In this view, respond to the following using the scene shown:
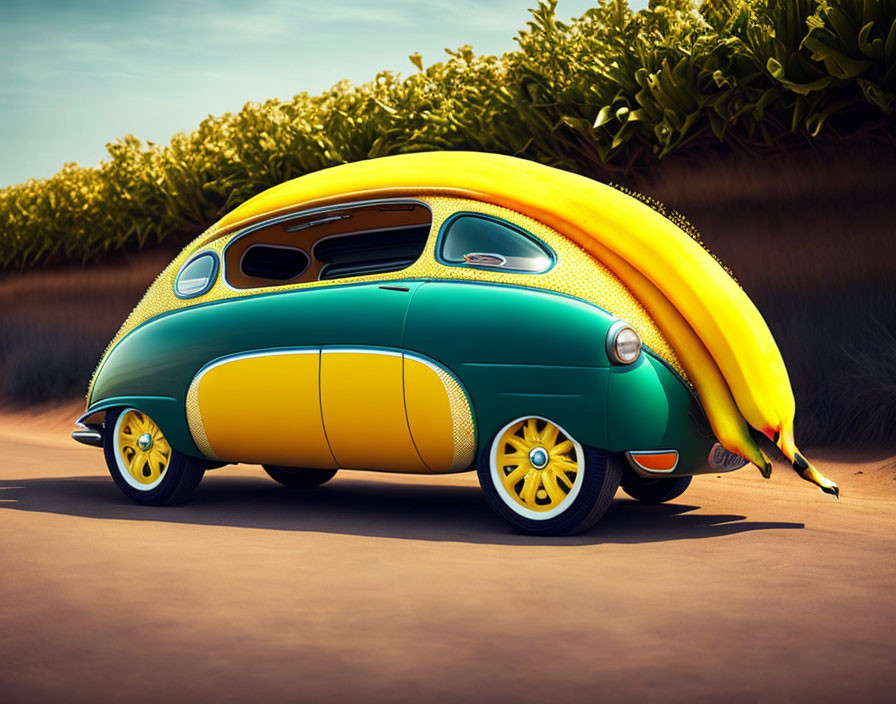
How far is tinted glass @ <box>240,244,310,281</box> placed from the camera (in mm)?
8172

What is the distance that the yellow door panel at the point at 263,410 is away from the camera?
7.12 meters

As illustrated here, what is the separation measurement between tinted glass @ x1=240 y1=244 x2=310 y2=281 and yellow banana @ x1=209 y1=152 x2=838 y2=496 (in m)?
1.31

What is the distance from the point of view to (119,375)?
8.07 metres

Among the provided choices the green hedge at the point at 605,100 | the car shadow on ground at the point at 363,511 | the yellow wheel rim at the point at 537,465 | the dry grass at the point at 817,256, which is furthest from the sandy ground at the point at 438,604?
the green hedge at the point at 605,100

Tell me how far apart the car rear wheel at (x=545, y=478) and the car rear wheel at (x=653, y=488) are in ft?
4.74

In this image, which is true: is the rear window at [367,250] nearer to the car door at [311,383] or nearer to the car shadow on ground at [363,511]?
the car door at [311,383]

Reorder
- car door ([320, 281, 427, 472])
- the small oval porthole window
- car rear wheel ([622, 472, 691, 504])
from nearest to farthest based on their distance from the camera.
A: car door ([320, 281, 427, 472])
car rear wheel ([622, 472, 691, 504])
the small oval porthole window

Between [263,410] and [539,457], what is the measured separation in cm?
184

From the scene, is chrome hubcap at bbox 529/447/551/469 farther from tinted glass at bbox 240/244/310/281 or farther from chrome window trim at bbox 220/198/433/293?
tinted glass at bbox 240/244/310/281

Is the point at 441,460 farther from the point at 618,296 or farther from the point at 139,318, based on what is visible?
the point at 139,318

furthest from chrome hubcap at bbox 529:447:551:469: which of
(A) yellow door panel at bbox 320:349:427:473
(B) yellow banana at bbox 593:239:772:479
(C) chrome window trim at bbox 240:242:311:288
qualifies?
(C) chrome window trim at bbox 240:242:311:288

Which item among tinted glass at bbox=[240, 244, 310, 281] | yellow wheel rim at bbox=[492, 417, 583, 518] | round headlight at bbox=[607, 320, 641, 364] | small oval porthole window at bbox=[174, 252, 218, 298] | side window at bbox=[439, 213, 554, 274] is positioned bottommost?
yellow wheel rim at bbox=[492, 417, 583, 518]

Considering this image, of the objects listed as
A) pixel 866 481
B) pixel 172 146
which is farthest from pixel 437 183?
pixel 172 146

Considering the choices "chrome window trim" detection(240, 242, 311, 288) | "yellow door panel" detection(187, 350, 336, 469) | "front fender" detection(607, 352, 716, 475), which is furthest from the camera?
"chrome window trim" detection(240, 242, 311, 288)
